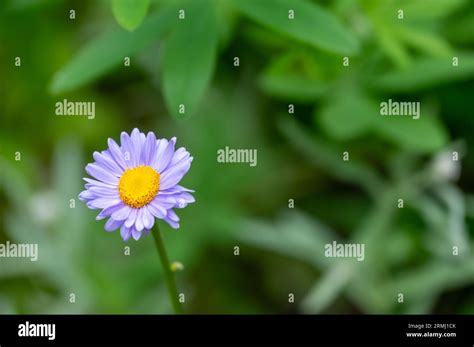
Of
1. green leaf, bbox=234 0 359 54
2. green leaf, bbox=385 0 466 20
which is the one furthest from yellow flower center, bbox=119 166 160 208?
green leaf, bbox=385 0 466 20

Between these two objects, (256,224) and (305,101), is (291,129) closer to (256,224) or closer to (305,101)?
(305,101)

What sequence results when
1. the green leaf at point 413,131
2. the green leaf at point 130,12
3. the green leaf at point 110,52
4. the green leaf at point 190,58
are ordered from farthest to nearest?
the green leaf at point 413,131
the green leaf at point 110,52
the green leaf at point 190,58
the green leaf at point 130,12

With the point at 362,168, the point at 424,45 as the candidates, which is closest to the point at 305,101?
the point at 362,168

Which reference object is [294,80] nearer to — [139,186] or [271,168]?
[271,168]

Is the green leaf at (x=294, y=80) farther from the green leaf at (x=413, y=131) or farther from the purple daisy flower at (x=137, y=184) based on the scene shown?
the purple daisy flower at (x=137, y=184)

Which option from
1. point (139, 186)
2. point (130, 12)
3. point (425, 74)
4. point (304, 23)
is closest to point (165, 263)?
point (139, 186)

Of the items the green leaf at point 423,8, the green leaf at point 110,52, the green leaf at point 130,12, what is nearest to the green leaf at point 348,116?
the green leaf at point 423,8
